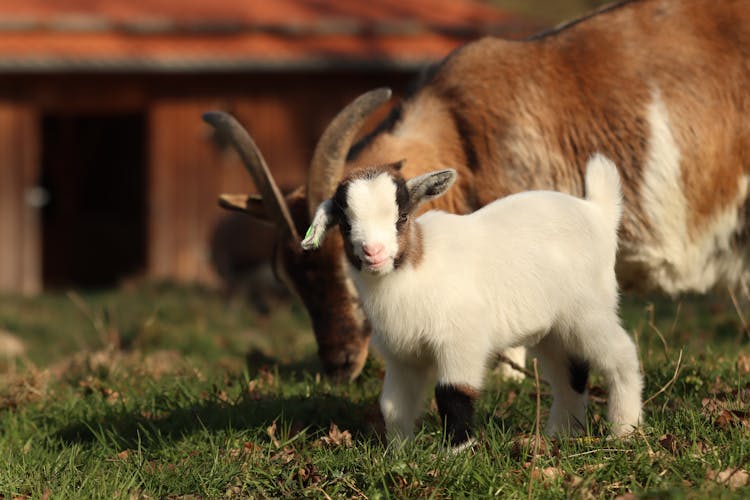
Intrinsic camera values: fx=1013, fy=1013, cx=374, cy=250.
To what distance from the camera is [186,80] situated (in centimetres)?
1538

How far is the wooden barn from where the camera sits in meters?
14.6

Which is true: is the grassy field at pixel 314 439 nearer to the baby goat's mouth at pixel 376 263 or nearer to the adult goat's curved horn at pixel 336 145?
the baby goat's mouth at pixel 376 263

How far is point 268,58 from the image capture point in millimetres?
14492

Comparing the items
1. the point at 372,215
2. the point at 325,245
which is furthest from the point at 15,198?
the point at 372,215

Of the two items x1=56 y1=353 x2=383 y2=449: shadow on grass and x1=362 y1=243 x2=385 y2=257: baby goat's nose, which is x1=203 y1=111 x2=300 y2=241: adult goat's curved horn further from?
x1=362 y1=243 x2=385 y2=257: baby goat's nose

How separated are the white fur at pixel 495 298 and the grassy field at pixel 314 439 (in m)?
0.24

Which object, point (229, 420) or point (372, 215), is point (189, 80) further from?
point (372, 215)

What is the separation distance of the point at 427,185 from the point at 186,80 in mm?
12067

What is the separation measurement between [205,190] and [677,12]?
34.5 feet

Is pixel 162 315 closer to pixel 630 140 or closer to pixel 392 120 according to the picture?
pixel 392 120

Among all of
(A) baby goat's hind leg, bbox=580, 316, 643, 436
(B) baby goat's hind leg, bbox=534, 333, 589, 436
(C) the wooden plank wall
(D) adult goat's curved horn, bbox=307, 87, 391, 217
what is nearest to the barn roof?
(C) the wooden plank wall

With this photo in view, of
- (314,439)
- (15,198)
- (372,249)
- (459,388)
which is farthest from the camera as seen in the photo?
(15,198)

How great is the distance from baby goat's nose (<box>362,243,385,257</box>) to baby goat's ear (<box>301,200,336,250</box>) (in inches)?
9.6

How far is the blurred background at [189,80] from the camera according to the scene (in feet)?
47.8
